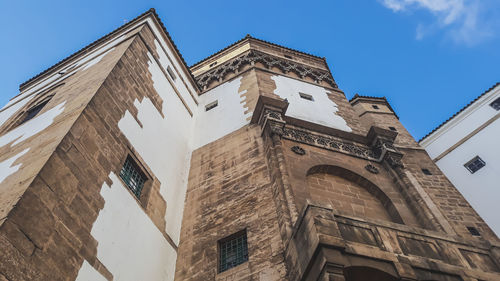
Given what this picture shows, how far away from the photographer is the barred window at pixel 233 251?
26.4ft

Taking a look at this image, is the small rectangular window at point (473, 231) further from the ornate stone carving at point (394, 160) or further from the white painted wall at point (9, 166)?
the white painted wall at point (9, 166)

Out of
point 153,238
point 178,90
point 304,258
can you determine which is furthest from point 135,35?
point 304,258

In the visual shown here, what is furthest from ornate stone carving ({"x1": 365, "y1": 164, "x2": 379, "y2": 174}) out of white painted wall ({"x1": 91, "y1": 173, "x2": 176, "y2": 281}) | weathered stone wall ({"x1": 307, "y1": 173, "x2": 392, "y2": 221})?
white painted wall ({"x1": 91, "y1": 173, "x2": 176, "y2": 281})

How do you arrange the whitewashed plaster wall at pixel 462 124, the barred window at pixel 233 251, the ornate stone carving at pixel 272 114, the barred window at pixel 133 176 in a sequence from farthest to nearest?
the whitewashed plaster wall at pixel 462 124
the ornate stone carving at pixel 272 114
the barred window at pixel 133 176
the barred window at pixel 233 251

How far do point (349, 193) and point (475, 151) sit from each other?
31.3ft

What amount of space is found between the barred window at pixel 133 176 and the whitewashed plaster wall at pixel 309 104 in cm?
584

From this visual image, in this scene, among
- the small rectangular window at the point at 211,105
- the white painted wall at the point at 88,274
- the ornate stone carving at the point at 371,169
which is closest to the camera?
the white painted wall at the point at 88,274

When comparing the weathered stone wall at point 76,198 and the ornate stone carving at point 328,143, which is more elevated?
the ornate stone carving at point 328,143

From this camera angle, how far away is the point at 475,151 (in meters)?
16.5

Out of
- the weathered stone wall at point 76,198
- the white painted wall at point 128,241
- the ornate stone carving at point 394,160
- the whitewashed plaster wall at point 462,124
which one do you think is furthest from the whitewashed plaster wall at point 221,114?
the whitewashed plaster wall at point 462,124

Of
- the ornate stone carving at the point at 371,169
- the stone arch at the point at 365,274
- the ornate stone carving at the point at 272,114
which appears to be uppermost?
the ornate stone carving at the point at 272,114

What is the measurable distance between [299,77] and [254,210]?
10.6m

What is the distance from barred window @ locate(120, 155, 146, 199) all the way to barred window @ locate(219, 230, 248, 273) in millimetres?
2194

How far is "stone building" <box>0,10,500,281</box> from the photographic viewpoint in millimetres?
6012
